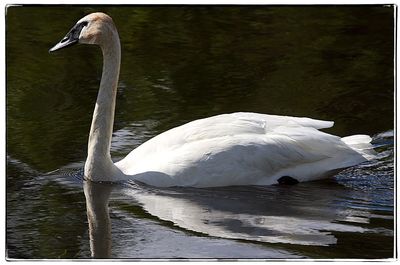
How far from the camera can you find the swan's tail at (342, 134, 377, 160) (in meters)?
12.3

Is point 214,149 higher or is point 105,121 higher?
point 105,121

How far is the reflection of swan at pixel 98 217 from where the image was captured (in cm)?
1030

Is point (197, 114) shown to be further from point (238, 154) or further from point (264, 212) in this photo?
point (264, 212)

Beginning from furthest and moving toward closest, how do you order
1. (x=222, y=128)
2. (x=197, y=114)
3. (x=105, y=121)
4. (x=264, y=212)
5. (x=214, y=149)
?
(x=197, y=114)
(x=105, y=121)
(x=222, y=128)
(x=214, y=149)
(x=264, y=212)

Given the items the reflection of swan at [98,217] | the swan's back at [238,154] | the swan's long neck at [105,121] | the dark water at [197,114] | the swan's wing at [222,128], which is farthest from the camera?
the swan's long neck at [105,121]

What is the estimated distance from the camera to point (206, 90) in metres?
15.4

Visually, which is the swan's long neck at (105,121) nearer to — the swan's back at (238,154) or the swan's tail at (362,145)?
the swan's back at (238,154)

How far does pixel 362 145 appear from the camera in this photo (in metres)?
12.4

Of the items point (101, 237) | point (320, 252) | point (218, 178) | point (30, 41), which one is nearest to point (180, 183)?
point (218, 178)

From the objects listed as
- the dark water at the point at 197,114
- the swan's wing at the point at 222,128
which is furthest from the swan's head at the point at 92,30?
the swan's wing at the point at 222,128

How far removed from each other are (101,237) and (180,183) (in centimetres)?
155

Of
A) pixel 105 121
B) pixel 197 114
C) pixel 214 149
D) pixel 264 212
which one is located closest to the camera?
pixel 264 212

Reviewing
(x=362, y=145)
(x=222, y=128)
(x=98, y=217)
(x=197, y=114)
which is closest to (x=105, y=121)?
(x=222, y=128)

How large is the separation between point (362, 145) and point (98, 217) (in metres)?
3.18
